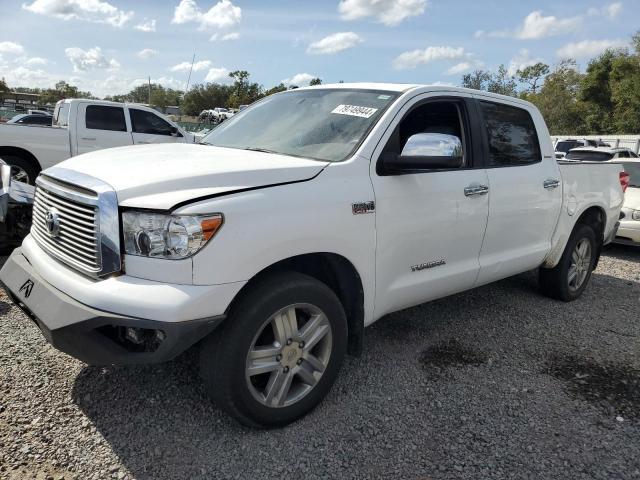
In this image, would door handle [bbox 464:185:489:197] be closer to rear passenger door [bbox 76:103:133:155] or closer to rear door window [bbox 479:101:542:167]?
rear door window [bbox 479:101:542:167]

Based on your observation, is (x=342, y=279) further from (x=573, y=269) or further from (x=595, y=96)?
(x=595, y=96)

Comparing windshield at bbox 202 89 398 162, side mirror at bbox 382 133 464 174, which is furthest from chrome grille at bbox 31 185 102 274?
side mirror at bbox 382 133 464 174

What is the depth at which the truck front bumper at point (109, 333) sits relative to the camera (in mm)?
2246

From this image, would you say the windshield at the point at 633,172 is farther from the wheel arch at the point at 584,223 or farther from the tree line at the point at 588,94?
the tree line at the point at 588,94

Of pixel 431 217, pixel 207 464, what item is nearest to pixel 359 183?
pixel 431 217

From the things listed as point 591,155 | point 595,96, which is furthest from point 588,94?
point 591,155

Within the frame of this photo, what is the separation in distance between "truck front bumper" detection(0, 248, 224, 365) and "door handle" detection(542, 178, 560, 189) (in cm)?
328

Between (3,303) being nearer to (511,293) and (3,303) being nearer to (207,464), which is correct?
(207,464)

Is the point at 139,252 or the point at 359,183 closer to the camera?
the point at 139,252

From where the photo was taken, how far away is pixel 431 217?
10.9ft

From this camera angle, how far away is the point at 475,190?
365cm

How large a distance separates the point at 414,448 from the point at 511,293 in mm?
3229

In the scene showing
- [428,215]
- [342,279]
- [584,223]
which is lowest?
[584,223]

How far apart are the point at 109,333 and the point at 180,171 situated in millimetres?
853
